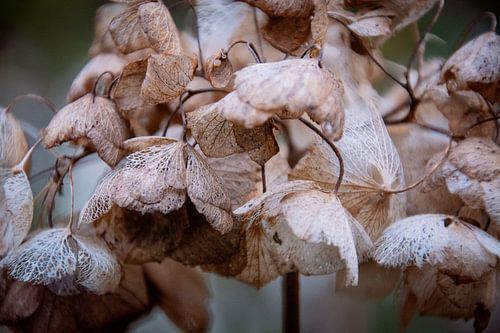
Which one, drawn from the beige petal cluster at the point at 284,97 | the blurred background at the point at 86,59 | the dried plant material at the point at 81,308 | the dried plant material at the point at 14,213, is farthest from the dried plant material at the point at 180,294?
the blurred background at the point at 86,59

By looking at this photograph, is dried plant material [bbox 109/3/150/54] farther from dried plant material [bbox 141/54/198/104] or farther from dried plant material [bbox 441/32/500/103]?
dried plant material [bbox 441/32/500/103]

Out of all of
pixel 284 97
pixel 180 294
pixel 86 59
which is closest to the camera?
pixel 284 97

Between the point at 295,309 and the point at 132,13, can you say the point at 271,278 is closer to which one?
the point at 295,309

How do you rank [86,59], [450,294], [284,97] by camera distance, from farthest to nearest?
1. [86,59]
2. [450,294]
3. [284,97]

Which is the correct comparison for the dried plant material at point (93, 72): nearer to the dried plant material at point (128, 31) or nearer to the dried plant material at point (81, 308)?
the dried plant material at point (128, 31)

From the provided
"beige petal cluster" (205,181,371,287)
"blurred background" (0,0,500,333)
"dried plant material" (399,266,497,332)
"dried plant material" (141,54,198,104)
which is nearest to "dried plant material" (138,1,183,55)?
"dried plant material" (141,54,198,104)

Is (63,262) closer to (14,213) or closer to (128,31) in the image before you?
(14,213)

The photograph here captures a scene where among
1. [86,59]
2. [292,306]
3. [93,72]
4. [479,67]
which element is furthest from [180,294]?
[86,59]
